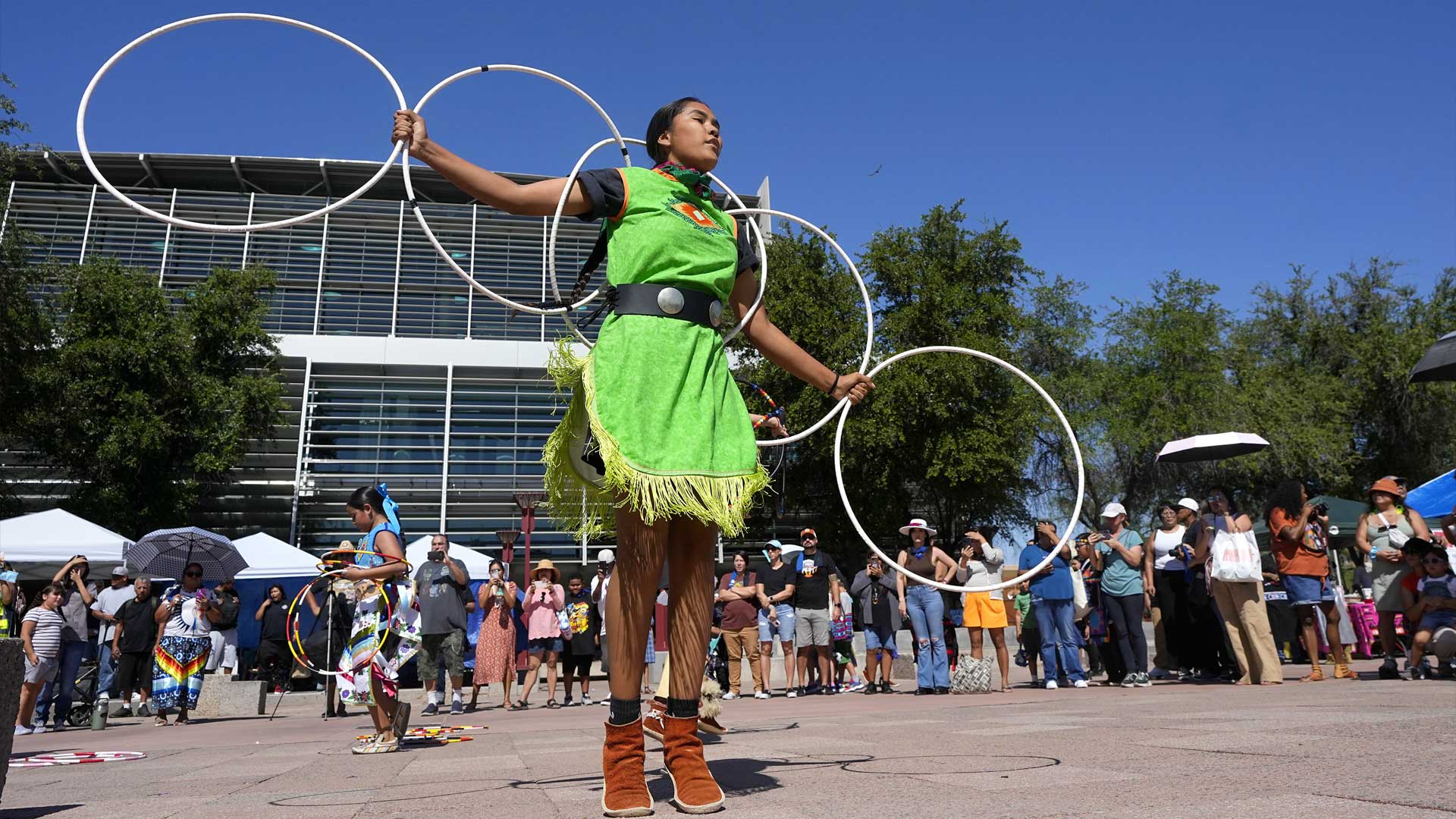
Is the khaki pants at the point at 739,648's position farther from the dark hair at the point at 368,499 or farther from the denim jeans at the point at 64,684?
the denim jeans at the point at 64,684

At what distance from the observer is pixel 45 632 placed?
11.7 metres

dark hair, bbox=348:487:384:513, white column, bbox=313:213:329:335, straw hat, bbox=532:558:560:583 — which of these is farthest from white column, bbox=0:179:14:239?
dark hair, bbox=348:487:384:513

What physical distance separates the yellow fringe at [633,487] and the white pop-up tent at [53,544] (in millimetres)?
17368

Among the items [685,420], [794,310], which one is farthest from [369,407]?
[685,420]

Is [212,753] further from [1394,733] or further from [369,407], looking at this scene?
[369,407]

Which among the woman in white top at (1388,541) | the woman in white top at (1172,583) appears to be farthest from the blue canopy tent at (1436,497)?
the woman in white top at (1172,583)

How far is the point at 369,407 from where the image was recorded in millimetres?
34781

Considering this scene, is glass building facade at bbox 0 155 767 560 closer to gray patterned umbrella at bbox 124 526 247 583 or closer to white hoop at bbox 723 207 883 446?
gray patterned umbrella at bbox 124 526 247 583

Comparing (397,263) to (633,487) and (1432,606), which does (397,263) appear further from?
(633,487)

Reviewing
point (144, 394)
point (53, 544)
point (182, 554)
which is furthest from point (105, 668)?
point (144, 394)

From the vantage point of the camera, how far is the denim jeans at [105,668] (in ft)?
43.8

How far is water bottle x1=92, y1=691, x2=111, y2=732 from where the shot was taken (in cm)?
Answer: 1277

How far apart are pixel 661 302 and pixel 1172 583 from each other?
432 inches

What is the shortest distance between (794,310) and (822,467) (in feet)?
19.0
